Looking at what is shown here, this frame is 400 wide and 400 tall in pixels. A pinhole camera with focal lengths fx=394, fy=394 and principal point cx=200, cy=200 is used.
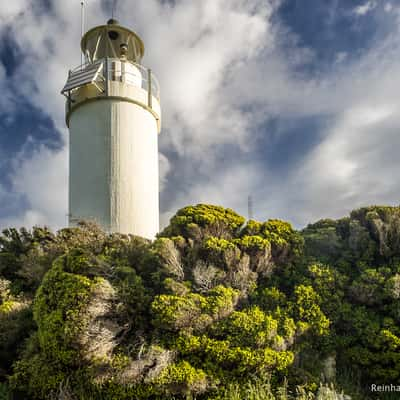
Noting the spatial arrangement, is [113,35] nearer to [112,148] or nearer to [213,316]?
[112,148]

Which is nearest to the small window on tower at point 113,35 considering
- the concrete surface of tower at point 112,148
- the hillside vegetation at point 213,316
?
the concrete surface of tower at point 112,148

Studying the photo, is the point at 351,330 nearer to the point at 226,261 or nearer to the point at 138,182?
the point at 226,261

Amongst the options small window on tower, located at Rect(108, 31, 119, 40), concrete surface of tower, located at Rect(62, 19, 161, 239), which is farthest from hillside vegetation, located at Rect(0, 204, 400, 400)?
small window on tower, located at Rect(108, 31, 119, 40)

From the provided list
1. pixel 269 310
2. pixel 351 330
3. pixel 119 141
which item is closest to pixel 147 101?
pixel 119 141

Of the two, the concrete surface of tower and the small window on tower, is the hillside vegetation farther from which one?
the small window on tower

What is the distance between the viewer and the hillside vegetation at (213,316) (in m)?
6.35

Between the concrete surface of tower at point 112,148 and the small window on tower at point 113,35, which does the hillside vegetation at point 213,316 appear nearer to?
the concrete surface of tower at point 112,148

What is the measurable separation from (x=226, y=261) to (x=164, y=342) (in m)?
2.02

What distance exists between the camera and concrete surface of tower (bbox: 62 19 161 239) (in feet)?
41.0

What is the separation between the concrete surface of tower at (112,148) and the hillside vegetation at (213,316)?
3571mm

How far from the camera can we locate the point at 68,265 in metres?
7.48

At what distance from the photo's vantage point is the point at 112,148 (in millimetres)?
12742

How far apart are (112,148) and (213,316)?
7.64 m

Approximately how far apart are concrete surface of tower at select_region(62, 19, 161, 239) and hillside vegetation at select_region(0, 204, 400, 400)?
3.57 metres
